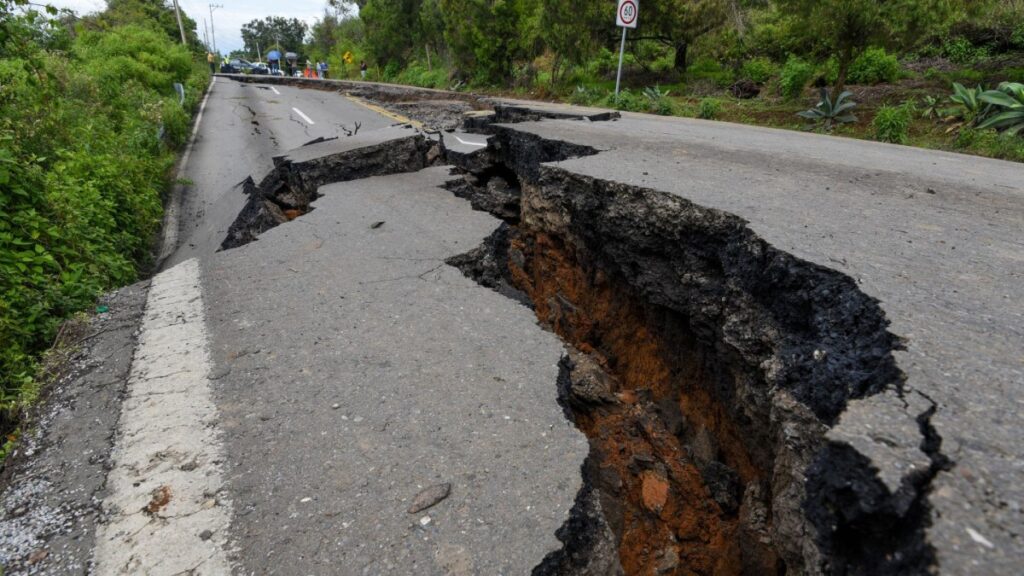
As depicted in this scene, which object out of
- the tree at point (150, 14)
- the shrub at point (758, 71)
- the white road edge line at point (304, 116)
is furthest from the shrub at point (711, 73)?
the tree at point (150, 14)

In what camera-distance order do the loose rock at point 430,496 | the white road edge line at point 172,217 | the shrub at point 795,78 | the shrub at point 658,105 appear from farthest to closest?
the shrub at point 795,78
the shrub at point 658,105
the white road edge line at point 172,217
the loose rock at point 430,496

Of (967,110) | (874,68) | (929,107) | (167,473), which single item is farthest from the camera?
(874,68)

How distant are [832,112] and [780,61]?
6.91 metres

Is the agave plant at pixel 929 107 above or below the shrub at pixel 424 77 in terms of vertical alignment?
below

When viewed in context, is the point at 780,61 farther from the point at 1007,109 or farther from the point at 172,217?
the point at 172,217

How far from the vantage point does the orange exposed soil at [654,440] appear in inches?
Result: 88.0

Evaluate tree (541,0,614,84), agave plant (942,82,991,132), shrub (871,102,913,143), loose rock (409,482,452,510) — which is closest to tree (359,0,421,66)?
tree (541,0,614,84)

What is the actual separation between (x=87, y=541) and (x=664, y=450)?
7.72 feet

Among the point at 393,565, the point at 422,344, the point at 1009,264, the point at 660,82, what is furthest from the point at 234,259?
the point at 660,82

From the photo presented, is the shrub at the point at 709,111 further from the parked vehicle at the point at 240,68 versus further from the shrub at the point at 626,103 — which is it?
the parked vehicle at the point at 240,68

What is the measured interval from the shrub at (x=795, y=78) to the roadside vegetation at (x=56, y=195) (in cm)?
1240

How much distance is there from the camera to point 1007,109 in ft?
25.3

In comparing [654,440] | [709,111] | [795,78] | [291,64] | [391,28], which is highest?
[391,28]

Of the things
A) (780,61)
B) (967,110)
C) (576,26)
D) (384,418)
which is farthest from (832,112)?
(384,418)
